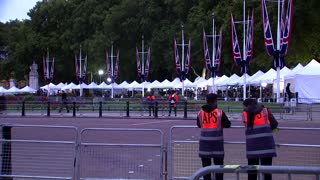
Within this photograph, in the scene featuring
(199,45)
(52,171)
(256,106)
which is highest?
(199,45)

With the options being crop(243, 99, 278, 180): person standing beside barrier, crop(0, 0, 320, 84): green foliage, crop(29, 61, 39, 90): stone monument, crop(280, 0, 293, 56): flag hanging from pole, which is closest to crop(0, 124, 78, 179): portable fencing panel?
crop(243, 99, 278, 180): person standing beside barrier

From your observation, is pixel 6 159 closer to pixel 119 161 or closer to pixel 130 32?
pixel 119 161

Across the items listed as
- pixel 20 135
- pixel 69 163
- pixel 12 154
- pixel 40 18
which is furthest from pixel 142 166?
pixel 40 18

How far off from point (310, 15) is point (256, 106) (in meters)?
49.0

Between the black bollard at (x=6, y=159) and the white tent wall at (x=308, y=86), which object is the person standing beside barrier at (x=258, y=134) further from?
the white tent wall at (x=308, y=86)

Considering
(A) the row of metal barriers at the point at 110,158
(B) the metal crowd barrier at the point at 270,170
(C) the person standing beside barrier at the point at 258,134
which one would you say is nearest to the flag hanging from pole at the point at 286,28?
(A) the row of metal barriers at the point at 110,158

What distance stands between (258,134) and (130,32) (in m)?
74.2

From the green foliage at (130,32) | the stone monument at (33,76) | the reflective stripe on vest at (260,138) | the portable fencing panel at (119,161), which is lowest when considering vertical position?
the portable fencing panel at (119,161)

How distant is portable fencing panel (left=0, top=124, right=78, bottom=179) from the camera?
436 inches

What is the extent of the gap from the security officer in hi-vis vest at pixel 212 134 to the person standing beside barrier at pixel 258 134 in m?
0.51

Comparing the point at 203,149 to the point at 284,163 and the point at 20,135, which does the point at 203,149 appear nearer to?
the point at 284,163

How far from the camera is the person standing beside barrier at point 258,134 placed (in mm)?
9219

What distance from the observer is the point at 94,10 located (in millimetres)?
89812

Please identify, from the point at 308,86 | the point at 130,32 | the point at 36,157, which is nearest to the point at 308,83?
the point at 308,86
